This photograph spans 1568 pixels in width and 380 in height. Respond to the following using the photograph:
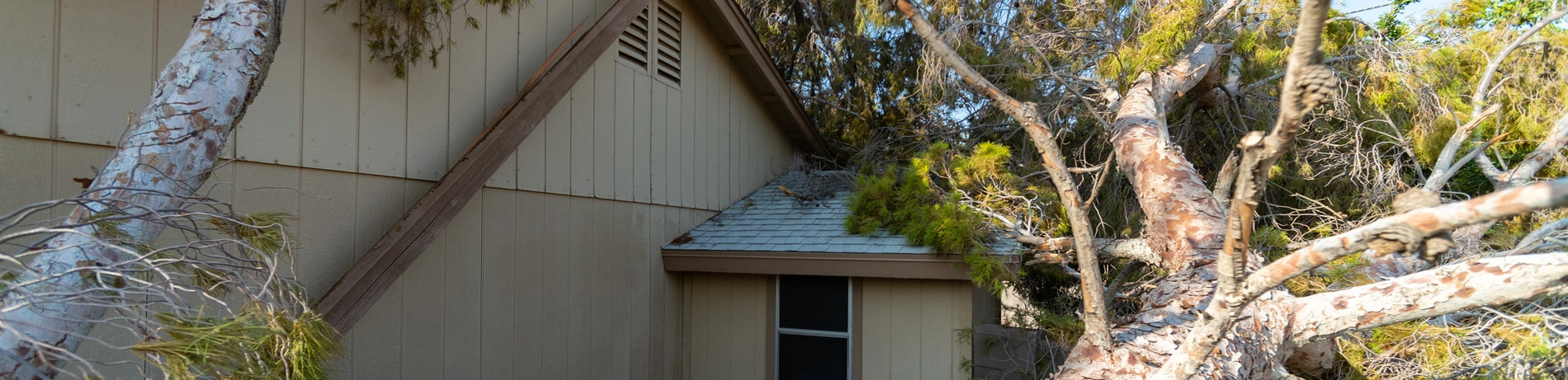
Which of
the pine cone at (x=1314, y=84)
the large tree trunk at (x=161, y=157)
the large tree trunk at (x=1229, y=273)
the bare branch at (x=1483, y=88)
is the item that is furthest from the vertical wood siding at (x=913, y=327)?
the large tree trunk at (x=161, y=157)

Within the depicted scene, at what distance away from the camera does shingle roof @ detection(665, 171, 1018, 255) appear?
6.46 metres

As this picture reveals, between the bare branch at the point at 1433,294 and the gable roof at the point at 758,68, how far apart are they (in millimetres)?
5289

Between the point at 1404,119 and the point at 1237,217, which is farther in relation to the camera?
the point at 1404,119

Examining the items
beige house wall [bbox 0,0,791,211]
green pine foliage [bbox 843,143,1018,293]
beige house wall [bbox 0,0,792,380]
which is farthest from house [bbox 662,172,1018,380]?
beige house wall [bbox 0,0,791,211]

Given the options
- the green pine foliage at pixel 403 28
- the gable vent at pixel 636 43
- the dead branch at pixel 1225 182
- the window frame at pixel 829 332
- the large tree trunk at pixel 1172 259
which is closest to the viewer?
the large tree trunk at pixel 1172 259

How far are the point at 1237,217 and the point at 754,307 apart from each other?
5.09m

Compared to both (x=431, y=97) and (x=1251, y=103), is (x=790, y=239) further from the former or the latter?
(x=1251, y=103)

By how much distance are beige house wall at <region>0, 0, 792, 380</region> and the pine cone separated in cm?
311

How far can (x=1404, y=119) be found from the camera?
714 cm

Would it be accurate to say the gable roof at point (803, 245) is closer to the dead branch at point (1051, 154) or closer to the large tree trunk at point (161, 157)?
the dead branch at point (1051, 154)

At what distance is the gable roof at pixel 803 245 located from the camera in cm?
609

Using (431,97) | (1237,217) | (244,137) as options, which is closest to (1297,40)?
(1237,217)

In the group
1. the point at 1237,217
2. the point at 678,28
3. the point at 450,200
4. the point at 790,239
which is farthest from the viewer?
the point at 678,28

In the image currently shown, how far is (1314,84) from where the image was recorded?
6.15ft
